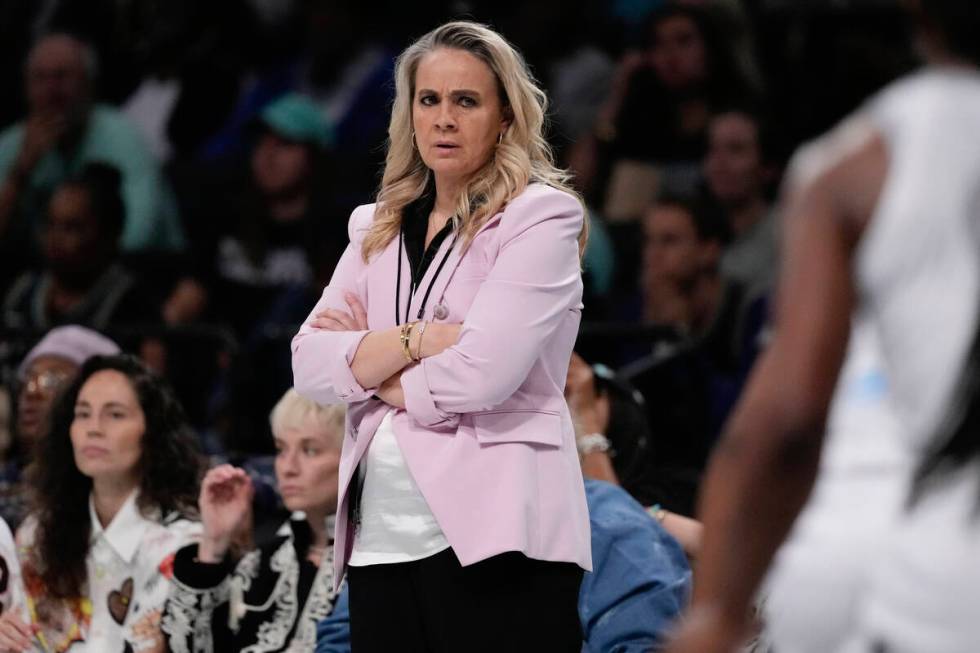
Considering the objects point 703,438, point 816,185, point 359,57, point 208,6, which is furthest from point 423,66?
point 208,6

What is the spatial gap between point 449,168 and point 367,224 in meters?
0.21

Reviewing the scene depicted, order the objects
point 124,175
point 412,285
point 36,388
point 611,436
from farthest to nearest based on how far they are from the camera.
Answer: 1. point 124,175
2. point 36,388
3. point 611,436
4. point 412,285

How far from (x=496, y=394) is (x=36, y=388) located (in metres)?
2.78

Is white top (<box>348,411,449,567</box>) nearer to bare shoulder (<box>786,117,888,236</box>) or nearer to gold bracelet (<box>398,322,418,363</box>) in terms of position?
gold bracelet (<box>398,322,418,363</box>)

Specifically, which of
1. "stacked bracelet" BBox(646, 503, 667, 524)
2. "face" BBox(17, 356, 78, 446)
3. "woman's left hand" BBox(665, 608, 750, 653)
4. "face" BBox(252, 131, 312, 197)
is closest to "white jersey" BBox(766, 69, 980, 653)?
"woman's left hand" BBox(665, 608, 750, 653)

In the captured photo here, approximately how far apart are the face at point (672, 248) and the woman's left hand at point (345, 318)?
3.10 meters

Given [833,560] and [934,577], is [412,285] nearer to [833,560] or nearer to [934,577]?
[833,560]

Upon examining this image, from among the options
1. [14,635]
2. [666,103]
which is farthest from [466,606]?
[666,103]

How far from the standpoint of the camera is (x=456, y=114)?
10.8 feet

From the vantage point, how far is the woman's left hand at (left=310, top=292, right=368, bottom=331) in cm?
330

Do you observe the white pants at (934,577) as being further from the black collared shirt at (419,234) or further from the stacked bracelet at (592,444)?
the stacked bracelet at (592,444)

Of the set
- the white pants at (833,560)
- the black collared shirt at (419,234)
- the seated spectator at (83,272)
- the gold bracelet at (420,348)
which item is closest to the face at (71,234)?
the seated spectator at (83,272)

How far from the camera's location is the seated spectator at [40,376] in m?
5.36

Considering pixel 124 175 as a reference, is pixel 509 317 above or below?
below
